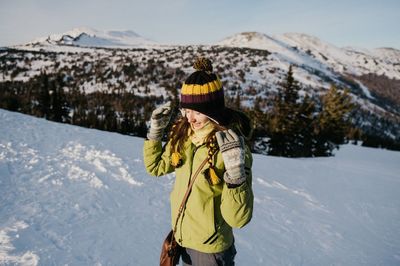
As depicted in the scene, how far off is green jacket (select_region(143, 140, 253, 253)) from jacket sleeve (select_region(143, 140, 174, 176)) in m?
0.23

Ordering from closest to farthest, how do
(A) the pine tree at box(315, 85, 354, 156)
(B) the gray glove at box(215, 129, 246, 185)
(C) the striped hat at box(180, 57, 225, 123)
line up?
(B) the gray glove at box(215, 129, 246, 185)
(C) the striped hat at box(180, 57, 225, 123)
(A) the pine tree at box(315, 85, 354, 156)

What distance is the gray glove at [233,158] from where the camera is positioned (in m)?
2.01

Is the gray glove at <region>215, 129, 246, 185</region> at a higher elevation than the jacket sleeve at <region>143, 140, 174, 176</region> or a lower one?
higher

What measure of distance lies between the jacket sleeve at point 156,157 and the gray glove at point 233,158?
2.53ft

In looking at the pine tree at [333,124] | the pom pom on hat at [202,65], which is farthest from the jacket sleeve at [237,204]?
the pine tree at [333,124]

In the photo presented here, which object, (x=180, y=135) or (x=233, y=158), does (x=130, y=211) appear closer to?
(x=180, y=135)

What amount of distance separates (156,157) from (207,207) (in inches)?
28.6

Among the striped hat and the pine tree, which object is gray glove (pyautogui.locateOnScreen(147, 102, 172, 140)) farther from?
the pine tree

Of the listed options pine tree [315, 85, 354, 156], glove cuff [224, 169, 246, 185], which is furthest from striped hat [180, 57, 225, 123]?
pine tree [315, 85, 354, 156]

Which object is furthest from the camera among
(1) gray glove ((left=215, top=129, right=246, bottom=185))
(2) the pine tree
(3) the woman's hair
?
(2) the pine tree

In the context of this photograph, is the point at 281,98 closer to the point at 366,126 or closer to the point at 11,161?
the point at 11,161

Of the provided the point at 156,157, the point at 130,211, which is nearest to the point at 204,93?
the point at 156,157

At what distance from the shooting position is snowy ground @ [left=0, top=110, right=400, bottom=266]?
4.68 metres

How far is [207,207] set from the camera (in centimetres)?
227
